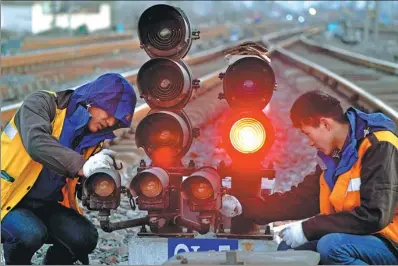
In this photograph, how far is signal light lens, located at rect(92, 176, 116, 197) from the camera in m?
3.99

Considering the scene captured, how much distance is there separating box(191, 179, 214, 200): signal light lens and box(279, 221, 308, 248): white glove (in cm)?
46

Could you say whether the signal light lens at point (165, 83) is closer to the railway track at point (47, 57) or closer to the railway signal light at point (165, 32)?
the railway signal light at point (165, 32)

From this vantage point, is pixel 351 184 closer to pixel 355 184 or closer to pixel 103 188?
pixel 355 184

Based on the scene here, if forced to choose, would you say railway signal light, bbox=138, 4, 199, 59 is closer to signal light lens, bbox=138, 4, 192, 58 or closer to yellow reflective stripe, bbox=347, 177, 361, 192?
signal light lens, bbox=138, 4, 192, 58

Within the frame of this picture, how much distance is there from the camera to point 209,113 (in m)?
11.8

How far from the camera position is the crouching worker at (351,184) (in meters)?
3.79

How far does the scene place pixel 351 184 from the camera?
3908 mm

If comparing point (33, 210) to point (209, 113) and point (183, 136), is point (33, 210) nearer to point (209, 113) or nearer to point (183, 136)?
point (183, 136)

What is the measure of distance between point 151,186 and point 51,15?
61.1 m

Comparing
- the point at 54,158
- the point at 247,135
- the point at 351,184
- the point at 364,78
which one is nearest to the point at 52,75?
the point at 364,78

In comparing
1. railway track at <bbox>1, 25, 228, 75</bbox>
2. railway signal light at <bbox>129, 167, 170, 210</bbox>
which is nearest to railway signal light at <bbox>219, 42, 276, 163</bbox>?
railway signal light at <bbox>129, 167, 170, 210</bbox>

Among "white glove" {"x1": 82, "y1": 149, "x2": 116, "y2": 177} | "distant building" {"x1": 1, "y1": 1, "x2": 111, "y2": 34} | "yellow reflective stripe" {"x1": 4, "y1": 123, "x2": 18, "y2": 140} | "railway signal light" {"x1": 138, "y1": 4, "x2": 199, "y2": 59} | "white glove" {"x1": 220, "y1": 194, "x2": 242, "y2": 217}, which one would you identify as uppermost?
"distant building" {"x1": 1, "y1": 1, "x2": 111, "y2": 34}

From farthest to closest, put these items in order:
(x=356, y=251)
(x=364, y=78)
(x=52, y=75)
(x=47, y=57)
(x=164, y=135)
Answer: (x=47, y=57), (x=52, y=75), (x=364, y=78), (x=164, y=135), (x=356, y=251)

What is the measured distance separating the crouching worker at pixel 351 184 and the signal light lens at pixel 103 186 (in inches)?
26.3
